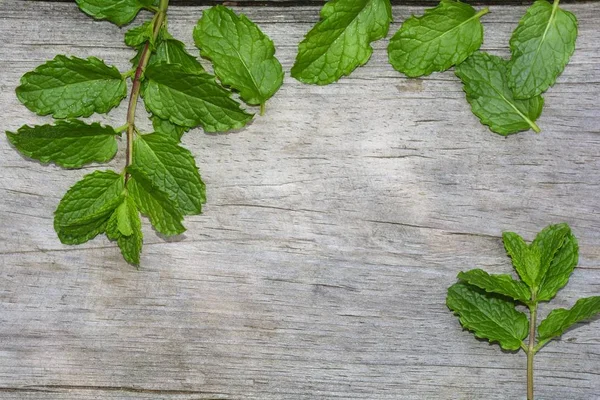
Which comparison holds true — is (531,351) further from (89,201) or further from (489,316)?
(89,201)

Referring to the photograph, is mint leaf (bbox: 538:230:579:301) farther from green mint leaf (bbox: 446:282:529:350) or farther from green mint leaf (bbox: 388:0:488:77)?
green mint leaf (bbox: 388:0:488:77)

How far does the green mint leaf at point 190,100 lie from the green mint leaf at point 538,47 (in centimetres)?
50

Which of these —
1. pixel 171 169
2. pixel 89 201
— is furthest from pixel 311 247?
pixel 89 201

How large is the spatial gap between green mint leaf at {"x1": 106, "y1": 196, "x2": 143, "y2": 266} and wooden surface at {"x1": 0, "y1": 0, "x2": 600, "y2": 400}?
0.06 meters

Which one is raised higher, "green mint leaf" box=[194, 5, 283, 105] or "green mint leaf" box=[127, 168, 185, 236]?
"green mint leaf" box=[194, 5, 283, 105]

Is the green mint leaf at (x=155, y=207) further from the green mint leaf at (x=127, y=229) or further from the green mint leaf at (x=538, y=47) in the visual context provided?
the green mint leaf at (x=538, y=47)

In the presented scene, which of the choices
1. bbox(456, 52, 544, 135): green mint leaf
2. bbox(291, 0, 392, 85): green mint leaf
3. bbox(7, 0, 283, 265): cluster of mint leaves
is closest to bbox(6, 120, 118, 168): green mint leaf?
bbox(7, 0, 283, 265): cluster of mint leaves

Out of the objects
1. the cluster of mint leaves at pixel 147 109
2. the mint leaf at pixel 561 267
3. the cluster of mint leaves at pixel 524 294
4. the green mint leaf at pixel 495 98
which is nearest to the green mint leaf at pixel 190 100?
the cluster of mint leaves at pixel 147 109

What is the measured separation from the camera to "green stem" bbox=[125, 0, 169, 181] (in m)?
1.59

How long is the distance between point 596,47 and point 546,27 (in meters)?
0.14

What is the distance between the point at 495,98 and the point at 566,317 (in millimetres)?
421

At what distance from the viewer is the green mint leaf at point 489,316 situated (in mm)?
1615

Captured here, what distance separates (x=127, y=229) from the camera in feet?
5.17

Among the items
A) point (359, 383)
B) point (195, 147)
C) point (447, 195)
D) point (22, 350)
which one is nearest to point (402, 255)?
point (447, 195)
